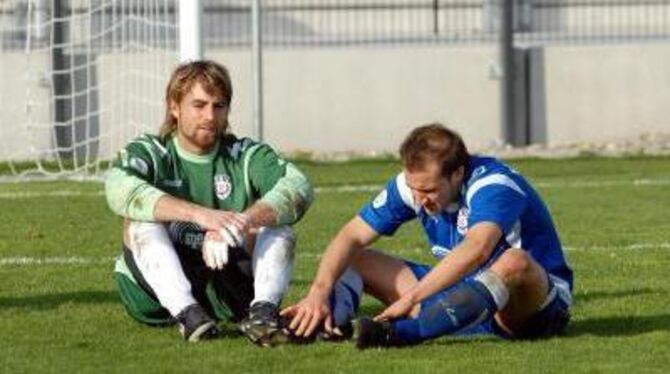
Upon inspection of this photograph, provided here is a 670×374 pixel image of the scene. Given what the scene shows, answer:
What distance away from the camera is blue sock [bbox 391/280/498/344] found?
816cm

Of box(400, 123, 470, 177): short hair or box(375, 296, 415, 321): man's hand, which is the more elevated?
box(400, 123, 470, 177): short hair

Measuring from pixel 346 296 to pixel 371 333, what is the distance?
575 mm

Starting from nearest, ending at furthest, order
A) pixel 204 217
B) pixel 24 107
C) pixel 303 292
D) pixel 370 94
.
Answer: pixel 204 217, pixel 303 292, pixel 24 107, pixel 370 94

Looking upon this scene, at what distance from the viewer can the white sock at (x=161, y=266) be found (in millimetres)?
8594

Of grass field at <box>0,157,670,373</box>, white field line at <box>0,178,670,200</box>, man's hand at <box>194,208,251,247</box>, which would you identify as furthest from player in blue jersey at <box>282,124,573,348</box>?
white field line at <box>0,178,670,200</box>

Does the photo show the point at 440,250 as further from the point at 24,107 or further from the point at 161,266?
the point at 24,107

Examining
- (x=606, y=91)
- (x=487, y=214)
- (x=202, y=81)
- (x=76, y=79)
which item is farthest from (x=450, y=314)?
(x=606, y=91)

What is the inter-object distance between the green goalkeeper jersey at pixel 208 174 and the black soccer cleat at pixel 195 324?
1.24 ft

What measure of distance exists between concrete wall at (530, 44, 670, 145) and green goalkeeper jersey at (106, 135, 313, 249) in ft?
54.5

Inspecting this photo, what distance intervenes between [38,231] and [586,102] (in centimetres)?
1282

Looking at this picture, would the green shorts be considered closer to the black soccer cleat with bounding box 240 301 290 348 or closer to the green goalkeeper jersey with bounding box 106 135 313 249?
the green goalkeeper jersey with bounding box 106 135 313 249

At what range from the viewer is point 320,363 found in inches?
314

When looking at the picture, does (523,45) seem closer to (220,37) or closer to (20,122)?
(220,37)

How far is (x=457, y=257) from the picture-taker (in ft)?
26.7
